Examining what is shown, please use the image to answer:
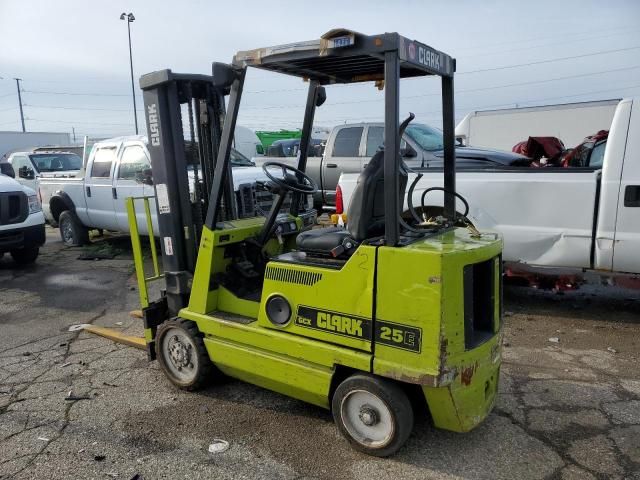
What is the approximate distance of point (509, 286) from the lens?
7.03 m

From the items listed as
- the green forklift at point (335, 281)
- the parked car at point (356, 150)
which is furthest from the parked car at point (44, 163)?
the green forklift at point (335, 281)

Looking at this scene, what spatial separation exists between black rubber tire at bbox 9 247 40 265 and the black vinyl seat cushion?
7.45 metres

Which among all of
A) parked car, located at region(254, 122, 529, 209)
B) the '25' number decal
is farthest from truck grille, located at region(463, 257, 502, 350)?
parked car, located at region(254, 122, 529, 209)

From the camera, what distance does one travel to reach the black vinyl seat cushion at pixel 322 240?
3404 mm

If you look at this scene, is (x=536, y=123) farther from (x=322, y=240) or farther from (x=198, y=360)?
(x=198, y=360)

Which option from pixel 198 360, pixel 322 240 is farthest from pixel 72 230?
pixel 322 240

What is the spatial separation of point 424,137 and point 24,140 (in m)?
30.3

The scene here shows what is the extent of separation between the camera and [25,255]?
30.4 ft

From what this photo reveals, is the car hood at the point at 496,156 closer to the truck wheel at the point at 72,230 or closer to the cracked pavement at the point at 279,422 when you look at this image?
the cracked pavement at the point at 279,422

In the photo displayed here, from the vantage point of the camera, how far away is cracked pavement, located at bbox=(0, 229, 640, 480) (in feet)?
10.3

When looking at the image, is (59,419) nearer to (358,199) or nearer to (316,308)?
(316,308)

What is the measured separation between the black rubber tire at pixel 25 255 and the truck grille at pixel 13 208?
0.72 metres

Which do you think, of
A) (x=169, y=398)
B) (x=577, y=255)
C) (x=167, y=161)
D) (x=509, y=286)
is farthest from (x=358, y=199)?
(x=509, y=286)

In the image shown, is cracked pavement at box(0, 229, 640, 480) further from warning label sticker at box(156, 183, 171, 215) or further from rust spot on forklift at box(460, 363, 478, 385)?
warning label sticker at box(156, 183, 171, 215)
